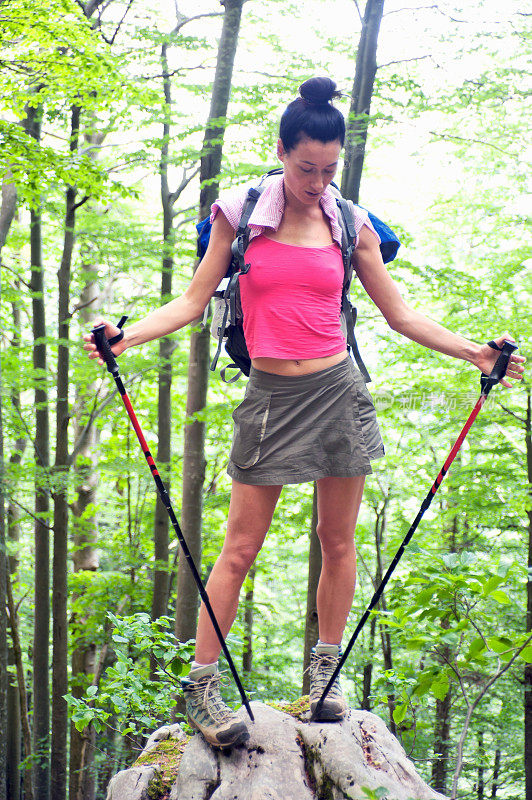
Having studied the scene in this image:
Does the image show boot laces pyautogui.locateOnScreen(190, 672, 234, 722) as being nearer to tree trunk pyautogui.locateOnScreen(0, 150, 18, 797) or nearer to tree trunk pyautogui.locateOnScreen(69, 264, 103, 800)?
tree trunk pyautogui.locateOnScreen(0, 150, 18, 797)

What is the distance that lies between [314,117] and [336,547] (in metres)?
1.49

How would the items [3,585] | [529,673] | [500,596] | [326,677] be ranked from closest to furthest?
[500,596]
[326,677]
[3,585]
[529,673]

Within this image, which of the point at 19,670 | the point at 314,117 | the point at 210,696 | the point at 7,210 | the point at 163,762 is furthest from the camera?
the point at 19,670

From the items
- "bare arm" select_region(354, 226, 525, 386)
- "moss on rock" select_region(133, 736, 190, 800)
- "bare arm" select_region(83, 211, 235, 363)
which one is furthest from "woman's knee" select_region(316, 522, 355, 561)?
"moss on rock" select_region(133, 736, 190, 800)

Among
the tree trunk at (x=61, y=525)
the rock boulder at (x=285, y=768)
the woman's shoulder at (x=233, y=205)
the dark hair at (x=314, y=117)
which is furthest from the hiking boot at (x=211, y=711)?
the tree trunk at (x=61, y=525)

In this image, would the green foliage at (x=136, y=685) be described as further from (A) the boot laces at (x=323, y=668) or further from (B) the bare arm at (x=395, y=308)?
(B) the bare arm at (x=395, y=308)

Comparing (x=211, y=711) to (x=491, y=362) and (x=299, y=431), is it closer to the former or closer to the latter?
(x=299, y=431)

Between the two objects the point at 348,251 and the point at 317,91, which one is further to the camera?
the point at 348,251

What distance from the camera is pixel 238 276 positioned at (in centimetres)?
239

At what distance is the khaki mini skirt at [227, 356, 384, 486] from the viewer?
95.7 inches

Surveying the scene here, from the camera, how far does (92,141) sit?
11.6m

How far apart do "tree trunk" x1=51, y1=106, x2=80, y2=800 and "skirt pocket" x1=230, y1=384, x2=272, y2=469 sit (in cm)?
572

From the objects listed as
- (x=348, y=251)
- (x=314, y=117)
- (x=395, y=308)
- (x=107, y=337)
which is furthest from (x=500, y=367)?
(x=107, y=337)

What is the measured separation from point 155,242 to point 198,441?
3097 mm
